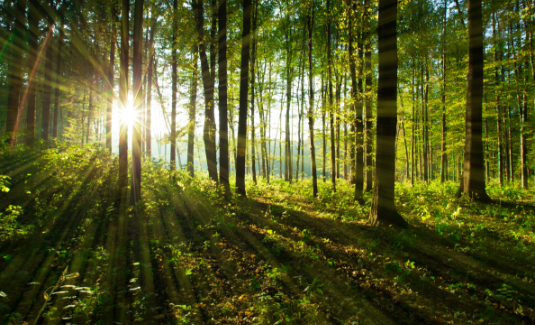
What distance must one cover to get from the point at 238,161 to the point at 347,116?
17.1ft

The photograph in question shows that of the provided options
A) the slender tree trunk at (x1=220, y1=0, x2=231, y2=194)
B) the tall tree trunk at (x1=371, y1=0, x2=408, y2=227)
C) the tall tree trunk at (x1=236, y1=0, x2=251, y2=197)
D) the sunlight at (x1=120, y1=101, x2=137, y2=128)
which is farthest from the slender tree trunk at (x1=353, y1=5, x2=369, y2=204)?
the sunlight at (x1=120, y1=101, x2=137, y2=128)

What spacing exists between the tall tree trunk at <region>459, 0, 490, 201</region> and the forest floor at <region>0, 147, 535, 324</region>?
0.93 m

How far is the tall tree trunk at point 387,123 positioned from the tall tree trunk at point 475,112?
4.96 meters

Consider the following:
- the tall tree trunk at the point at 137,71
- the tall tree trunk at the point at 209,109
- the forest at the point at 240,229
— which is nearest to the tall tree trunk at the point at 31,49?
the forest at the point at 240,229

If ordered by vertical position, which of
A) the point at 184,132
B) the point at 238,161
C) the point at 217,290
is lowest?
the point at 217,290

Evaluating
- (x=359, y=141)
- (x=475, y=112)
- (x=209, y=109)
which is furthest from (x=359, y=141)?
(x=209, y=109)

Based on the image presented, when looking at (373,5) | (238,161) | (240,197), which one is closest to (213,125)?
(238,161)

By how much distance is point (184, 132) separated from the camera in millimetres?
11133

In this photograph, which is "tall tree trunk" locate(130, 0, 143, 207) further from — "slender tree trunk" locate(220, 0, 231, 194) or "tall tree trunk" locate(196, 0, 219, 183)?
"tall tree trunk" locate(196, 0, 219, 183)

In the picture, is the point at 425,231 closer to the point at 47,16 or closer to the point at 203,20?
the point at 203,20

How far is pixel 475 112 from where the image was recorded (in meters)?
8.93

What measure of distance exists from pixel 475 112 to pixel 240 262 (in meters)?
10.4

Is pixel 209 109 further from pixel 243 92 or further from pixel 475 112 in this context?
pixel 475 112

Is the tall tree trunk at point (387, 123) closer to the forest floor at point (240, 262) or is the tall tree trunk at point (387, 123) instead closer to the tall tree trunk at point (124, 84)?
the forest floor at point (240, 262)
